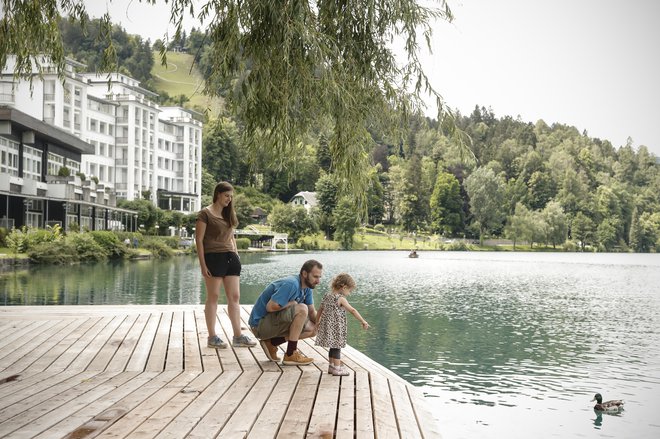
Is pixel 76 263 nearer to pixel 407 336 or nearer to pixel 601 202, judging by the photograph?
pixel 407 336

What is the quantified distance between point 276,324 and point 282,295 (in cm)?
34

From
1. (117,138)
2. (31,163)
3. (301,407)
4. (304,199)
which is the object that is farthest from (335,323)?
(304,199)

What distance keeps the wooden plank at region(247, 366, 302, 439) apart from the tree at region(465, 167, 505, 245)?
10340 centimetres

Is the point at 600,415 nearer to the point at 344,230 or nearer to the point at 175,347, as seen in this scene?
the point at 175,347

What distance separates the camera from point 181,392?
5.61 m

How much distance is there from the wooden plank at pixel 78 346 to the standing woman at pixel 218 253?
1452 millimetres

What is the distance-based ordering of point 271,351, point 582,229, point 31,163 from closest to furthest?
point 271,351
point 31,163
point 582,229

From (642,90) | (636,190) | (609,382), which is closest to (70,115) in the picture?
(642,90)

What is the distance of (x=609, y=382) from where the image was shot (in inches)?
440

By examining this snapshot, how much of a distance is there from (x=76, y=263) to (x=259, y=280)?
13.8 meters

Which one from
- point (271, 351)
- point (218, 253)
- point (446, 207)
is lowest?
point (271, 351)

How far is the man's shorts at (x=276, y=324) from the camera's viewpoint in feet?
21.9

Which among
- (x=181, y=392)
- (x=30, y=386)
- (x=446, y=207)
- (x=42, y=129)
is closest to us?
(x=181, y=392)

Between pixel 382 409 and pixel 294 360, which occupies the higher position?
pixel 294 360
